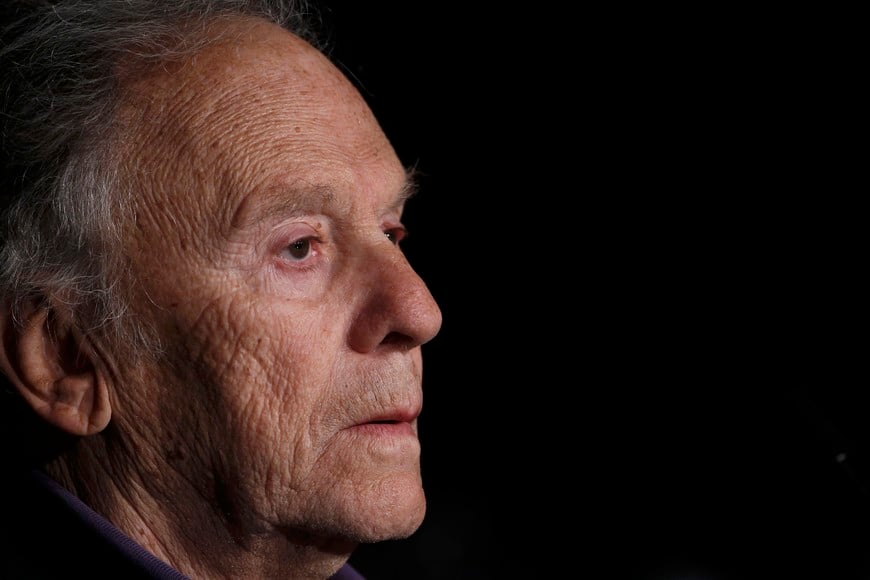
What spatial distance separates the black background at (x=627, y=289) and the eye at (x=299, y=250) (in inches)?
33.8

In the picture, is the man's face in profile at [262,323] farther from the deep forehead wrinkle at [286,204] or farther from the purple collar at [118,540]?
the purple collar at [118,540]

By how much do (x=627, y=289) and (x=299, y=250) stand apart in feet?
3.98

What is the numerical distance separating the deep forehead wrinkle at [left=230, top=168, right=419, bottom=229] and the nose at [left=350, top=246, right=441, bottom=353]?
→ 0.13 m

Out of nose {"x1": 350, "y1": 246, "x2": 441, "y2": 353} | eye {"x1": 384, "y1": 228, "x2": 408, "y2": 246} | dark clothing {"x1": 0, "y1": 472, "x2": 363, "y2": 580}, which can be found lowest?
dark clothing {"x1": 0, "y1": 472, "x2": 363, "y2": 580}

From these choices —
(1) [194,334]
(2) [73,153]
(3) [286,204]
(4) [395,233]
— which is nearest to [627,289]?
(4) [395,233]

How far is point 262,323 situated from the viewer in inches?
55.7

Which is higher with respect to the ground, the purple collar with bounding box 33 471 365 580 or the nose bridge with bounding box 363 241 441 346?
the nose bridge with bounding box 363 241 441 346

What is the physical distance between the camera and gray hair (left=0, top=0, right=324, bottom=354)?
144cm

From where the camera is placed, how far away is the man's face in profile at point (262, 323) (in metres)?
1.41

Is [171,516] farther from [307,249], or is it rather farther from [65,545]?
[307,249]

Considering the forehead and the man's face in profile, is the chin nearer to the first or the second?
the man's face in profile

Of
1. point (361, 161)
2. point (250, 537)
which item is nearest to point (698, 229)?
point (361, 161)

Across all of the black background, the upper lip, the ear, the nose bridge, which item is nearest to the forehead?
the nose bridge

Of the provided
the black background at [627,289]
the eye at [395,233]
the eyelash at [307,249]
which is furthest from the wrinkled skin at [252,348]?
the black background at [627,289]
